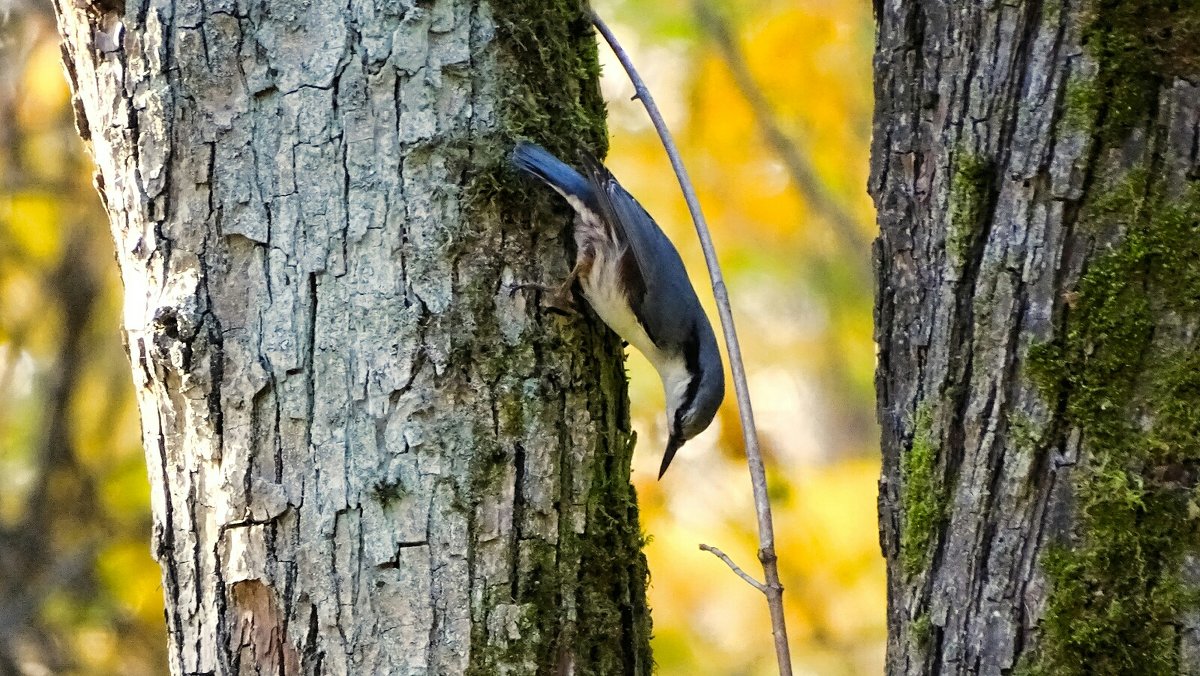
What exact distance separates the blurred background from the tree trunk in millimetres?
2430

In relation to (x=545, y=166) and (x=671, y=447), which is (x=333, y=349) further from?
(x=671, y=447)

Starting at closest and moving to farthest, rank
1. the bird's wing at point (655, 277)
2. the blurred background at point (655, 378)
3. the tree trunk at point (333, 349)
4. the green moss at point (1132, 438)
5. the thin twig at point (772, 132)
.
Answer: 1. the green moss at point (1132, 438)
2. the tree trunk at point (333, 349)
3. the bird's wing at point (655, 277)
4. the blurred background at point (655, 378)
5. the thin twig at point (772, 132)

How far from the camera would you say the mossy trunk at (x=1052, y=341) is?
63.1 inches

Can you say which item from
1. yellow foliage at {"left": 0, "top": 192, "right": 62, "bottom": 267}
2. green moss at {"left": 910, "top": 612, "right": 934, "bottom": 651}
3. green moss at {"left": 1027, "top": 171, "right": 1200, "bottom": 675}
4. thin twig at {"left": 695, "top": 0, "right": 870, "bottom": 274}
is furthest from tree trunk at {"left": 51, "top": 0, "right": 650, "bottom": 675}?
thin twig at {"left": 695, "top": 0, "right": 870, "bottom": 274}

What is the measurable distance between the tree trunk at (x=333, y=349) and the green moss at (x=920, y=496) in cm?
58

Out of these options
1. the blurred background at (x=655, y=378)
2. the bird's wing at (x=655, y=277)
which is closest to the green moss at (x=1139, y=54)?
the bird's wing at (x=655, y=277)

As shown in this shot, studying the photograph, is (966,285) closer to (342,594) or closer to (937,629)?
(937,629)

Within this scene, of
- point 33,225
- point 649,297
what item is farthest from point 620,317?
point 33,225

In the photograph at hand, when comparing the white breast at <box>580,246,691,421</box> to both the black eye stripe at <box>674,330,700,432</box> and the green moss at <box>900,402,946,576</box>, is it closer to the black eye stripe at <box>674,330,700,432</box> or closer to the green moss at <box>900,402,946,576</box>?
the black eye stripe at <box>674,330,700,432</box>

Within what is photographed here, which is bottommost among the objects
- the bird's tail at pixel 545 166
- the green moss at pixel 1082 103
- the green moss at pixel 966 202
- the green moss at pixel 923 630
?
the green moss at pixel 923 630

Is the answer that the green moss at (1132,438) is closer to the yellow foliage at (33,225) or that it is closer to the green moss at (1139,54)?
the green moss at (1139,54)

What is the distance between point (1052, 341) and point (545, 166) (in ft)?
3.16

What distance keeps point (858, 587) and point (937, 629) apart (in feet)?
14.6

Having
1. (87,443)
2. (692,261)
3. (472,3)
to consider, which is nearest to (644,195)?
(692,261)
